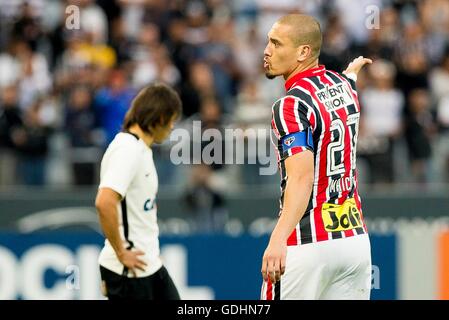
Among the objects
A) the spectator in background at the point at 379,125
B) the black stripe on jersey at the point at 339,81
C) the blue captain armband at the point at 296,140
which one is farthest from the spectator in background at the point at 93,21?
the blue captain armband at the point at 296,140

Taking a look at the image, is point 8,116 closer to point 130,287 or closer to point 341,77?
point 130,287

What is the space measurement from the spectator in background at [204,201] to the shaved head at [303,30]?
673 centimetres

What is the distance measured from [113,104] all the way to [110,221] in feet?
21.1

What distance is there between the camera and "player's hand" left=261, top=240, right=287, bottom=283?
5.17m

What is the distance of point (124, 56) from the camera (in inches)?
540

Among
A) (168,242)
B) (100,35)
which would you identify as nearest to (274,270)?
(168,242)

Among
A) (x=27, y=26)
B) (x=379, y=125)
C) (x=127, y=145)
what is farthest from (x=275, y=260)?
(x=27, y=26)

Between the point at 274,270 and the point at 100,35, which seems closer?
the point at 274,270

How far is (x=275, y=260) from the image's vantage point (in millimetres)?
5172

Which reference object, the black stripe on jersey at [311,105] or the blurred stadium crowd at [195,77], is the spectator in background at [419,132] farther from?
the black stripe on jersey at [311,105]

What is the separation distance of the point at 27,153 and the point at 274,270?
8043 mm
